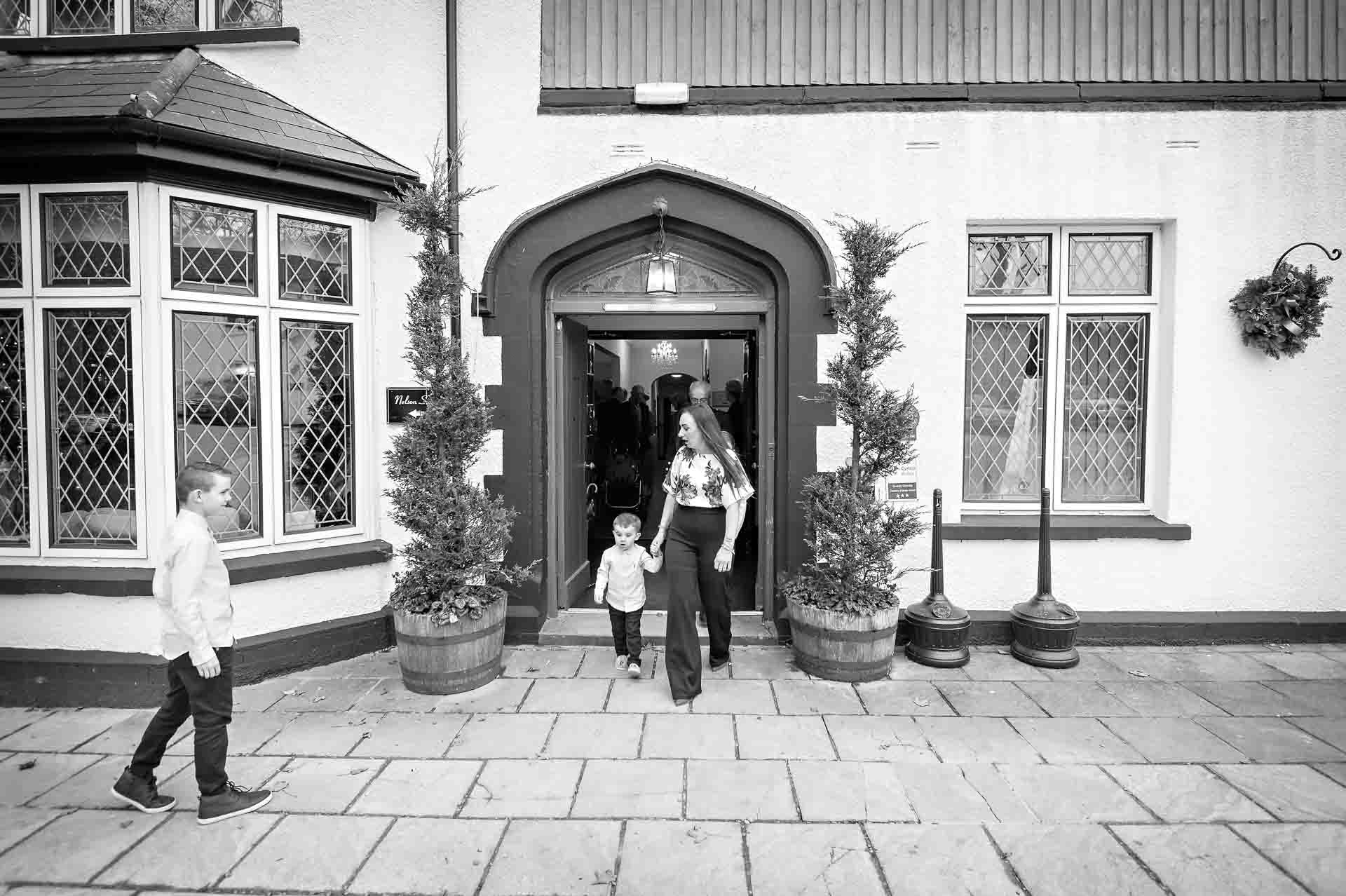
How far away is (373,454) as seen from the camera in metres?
Result: 5.57

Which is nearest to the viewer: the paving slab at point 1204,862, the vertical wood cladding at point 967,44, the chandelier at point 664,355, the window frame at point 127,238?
the paving slab at point 1204,862

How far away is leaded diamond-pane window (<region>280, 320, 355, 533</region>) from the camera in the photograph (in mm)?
5285

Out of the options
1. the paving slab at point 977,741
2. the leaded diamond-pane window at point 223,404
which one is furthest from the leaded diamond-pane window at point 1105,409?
the leaded diamond-pane window at point 223,404

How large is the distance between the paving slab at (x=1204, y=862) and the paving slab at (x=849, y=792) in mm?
951

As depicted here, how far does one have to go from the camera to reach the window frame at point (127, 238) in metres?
4.64

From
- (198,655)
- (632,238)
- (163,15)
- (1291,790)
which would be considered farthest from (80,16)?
(1291,790)

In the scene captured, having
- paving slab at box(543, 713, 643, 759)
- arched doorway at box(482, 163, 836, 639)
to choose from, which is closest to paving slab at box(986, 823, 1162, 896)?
paving slab at box(543, 713, 643, 759)

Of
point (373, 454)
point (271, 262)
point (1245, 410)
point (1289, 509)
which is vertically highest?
point (271, 262)

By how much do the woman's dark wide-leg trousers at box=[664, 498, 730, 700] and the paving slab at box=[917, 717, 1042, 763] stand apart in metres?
1.41

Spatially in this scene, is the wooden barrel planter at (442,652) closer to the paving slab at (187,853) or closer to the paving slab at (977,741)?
the paving slab at (187,853)

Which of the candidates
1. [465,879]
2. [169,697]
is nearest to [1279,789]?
[465,879]

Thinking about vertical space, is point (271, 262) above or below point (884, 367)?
above

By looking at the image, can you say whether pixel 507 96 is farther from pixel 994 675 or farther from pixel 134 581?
pixel 994 675

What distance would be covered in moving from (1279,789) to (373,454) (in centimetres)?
592
